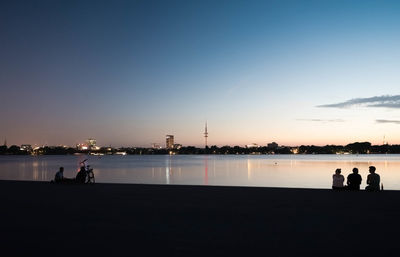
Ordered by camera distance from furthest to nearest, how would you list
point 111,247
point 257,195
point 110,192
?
point 110,192
point 257,195
point 111,247

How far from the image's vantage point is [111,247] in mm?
7801

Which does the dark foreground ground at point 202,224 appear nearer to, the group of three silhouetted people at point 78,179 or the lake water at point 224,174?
the group of three silhouetted people at point 78,179

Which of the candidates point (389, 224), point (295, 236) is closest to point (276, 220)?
point (295, 236)

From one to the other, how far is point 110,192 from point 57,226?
784cm

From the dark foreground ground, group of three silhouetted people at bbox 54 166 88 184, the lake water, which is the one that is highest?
group of three silhouetted people at bbox 54 166 88 184

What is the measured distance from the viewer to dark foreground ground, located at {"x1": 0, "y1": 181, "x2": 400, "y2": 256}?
25.1ft

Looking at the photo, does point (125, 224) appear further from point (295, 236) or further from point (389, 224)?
point (389, 224)

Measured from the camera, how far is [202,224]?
10.1 meters

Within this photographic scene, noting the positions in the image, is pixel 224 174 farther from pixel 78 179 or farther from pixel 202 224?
pixel 202 224

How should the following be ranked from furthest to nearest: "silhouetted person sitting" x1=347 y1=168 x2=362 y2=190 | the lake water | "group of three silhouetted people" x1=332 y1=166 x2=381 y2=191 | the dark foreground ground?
1. the lake water
2. "silhouetted person sitting" x1=347 y1=168 x2=362 y2=190
3. "group of three silhouetted people" x1=332 y1=166 x2=381 y2=191
4. the dark foreground ground

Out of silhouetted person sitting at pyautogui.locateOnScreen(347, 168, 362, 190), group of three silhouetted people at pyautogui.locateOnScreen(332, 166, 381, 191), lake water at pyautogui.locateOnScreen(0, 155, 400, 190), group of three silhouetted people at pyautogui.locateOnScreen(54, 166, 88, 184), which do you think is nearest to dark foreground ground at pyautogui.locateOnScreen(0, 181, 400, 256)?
group of three silhouetted people at pyautogui.locateOnScreen(332, 166, 381, 191)

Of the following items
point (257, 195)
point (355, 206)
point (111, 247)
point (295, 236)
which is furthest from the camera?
point (257, 195)

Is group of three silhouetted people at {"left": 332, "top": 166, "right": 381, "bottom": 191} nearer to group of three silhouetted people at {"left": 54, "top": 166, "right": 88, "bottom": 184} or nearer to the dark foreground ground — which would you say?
the dark foreground ground

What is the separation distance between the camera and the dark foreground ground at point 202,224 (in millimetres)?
7645
